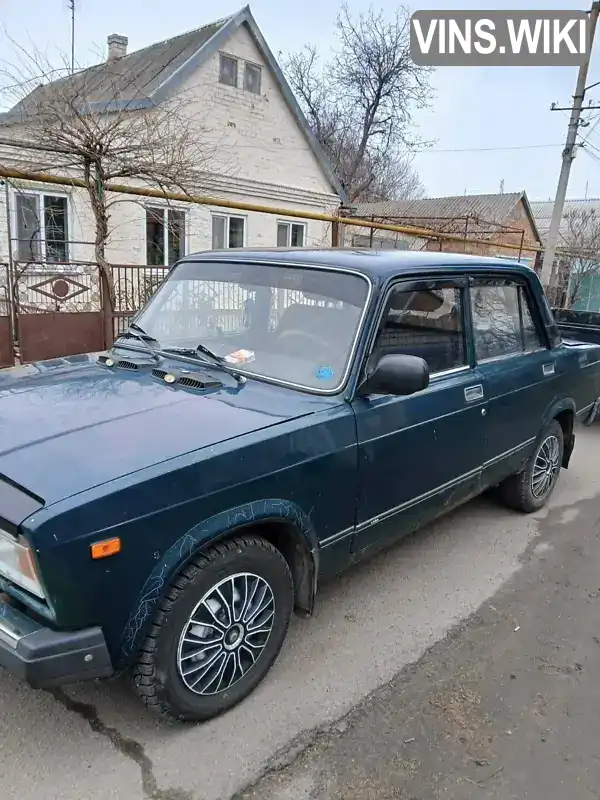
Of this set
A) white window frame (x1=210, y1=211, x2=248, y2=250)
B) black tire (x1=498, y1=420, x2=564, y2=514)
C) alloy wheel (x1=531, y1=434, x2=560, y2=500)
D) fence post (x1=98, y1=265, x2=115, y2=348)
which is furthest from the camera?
white window frame (x1=210, y1=211, x2=248, y2=250)

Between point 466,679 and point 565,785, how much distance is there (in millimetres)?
599

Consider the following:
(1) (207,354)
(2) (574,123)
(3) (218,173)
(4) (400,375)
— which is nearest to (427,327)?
(4) (400,375)

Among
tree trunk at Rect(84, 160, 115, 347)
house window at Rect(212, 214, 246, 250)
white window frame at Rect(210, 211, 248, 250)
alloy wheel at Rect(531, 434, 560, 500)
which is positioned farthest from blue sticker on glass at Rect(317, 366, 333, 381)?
house window at Rect(212, 214, 246, 250)

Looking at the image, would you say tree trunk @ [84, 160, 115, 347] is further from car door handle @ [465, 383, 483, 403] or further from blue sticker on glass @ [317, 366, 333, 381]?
car door handle @ [465, 383, 483, 403]

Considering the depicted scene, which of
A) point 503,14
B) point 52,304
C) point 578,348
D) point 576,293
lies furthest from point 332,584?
point 576,293

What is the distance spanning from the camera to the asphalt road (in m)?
2.14

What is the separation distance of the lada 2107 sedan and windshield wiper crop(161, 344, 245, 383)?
0.04 feet

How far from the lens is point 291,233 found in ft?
54.9

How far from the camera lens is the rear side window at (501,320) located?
3750 mm

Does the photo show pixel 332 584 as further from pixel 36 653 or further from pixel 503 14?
pixel 503 14

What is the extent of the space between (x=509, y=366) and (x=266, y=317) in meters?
1.79

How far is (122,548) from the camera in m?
1.95

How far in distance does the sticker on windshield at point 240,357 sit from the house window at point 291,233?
1396 centimetres

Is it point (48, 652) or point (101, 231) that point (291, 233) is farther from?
point (48, 652)
